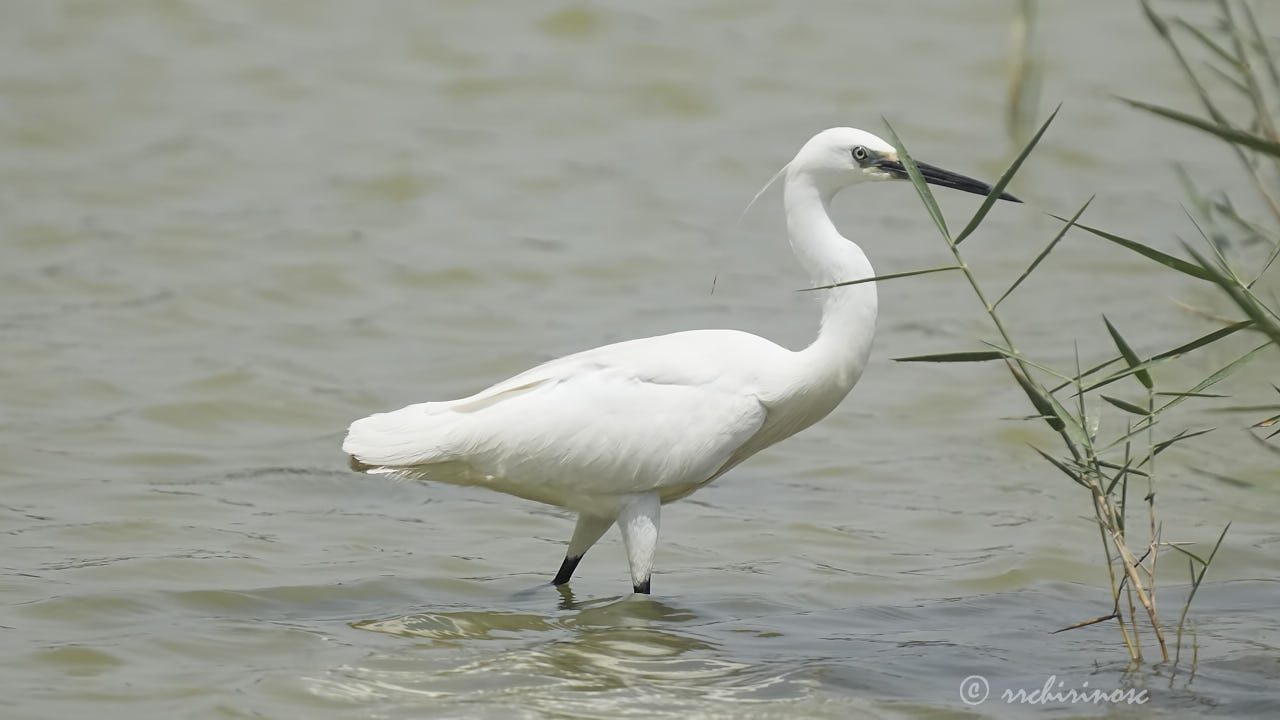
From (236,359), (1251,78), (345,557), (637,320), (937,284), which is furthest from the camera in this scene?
(937,284)

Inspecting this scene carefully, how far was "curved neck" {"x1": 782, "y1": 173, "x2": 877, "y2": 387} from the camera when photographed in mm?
5277

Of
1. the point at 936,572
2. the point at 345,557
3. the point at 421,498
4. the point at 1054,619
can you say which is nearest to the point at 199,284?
the point at 421,498

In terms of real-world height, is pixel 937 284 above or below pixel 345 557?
above

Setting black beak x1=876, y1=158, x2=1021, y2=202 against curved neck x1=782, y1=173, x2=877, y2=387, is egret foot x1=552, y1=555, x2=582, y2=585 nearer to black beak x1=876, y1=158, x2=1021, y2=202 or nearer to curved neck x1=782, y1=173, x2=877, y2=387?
curved neck x1=782, y1=173, x2=877, y2=387

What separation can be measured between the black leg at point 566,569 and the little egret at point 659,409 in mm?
327

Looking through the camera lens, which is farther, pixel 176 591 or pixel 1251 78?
pixel 176 591

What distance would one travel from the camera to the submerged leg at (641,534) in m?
5.30

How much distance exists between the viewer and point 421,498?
732 cm

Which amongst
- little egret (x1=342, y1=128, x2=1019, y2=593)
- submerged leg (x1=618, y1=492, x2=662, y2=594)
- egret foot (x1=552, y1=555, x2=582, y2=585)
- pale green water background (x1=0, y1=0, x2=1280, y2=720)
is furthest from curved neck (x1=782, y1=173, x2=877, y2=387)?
egret foot (x1=552, y1=555, x2=582, y2=585)

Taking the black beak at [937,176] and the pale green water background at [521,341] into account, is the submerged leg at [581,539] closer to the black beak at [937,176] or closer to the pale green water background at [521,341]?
the pale green water background at [521,341]

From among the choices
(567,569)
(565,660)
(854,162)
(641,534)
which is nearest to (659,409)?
(641,534)

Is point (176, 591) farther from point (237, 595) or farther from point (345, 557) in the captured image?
point (345, 557)

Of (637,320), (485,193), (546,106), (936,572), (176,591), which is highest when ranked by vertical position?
(546,106)

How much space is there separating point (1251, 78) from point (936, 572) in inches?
111
